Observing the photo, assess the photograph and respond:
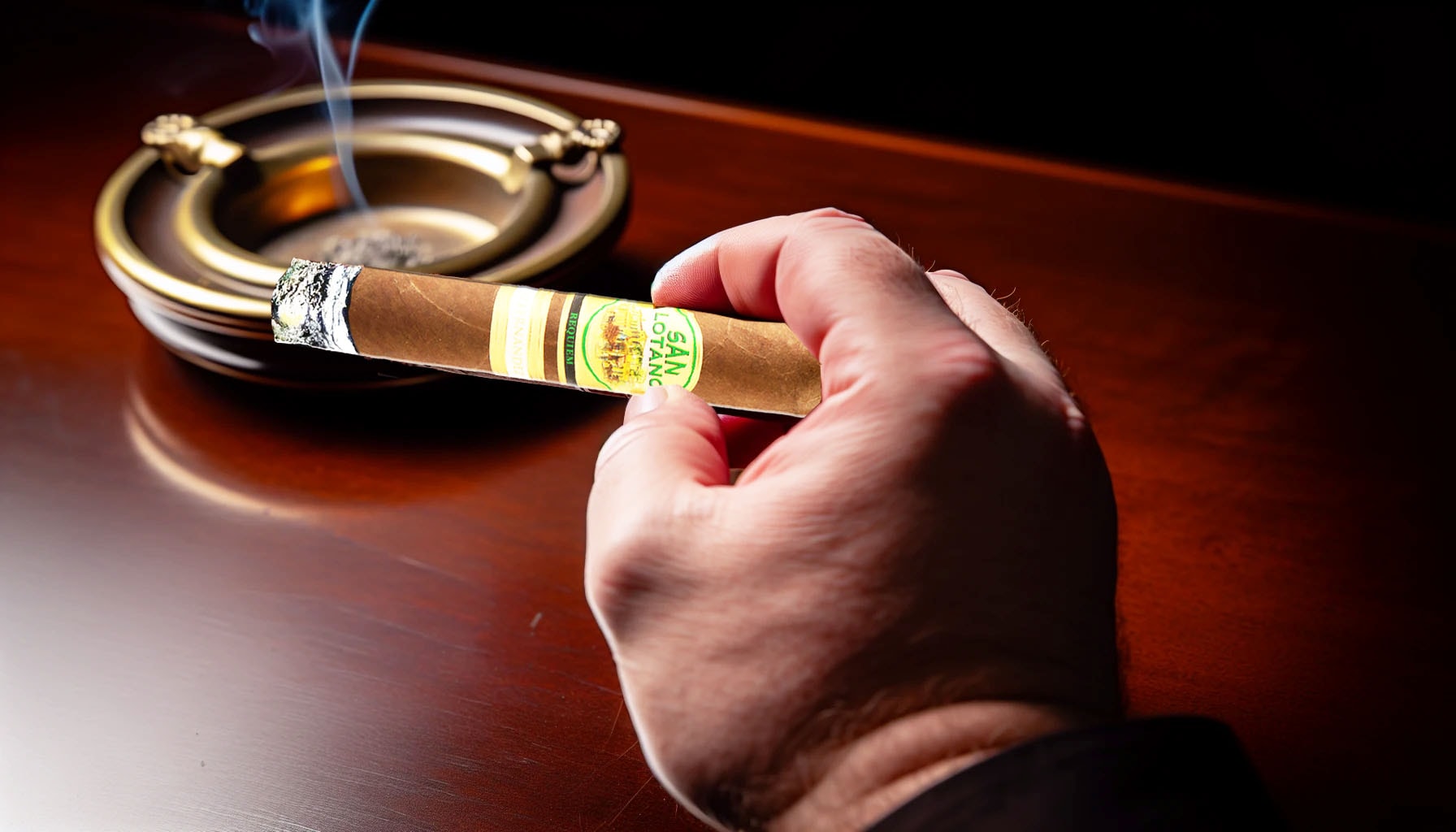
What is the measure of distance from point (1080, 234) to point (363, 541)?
102 centimetres

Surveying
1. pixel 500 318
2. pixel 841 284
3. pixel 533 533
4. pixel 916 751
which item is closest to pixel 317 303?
pixel 500 318

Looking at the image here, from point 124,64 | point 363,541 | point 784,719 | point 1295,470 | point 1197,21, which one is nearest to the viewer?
point 784,719

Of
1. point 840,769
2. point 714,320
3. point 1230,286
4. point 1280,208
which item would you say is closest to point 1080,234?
point 1230,286

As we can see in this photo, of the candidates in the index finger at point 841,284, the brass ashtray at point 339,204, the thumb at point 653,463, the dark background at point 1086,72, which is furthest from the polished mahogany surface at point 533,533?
the dark background at point 1086,72

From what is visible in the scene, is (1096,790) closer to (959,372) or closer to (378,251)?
(959,372)

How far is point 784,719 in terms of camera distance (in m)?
0.56

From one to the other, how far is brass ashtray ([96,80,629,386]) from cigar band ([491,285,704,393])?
0.54 ft

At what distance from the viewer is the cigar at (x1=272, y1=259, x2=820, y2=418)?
77cm

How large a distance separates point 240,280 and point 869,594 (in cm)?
73

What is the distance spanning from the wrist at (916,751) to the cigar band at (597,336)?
33 centimetres

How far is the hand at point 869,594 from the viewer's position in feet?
1.82

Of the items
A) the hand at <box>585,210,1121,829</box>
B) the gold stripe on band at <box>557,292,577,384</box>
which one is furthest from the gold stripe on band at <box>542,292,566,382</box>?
the hand at <box>585,210,1121,829</box>

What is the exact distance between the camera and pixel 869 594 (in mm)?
553

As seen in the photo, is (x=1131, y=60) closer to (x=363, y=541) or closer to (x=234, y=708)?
(x=363, y=541)
